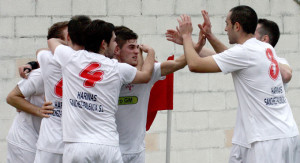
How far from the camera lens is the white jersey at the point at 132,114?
181 inches

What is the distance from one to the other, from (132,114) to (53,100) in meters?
0.70

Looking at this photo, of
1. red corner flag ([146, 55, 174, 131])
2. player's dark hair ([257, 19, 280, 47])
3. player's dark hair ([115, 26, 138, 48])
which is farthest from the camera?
red corner flag ([146, 55, 174, 131])

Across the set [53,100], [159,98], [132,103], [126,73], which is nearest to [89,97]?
[126,73]

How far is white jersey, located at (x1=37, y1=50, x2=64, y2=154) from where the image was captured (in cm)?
418

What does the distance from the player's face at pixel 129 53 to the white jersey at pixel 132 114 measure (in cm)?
25

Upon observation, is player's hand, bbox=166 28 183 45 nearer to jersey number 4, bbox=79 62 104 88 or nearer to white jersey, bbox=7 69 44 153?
jersey number 4, bbox=79 62 104 88

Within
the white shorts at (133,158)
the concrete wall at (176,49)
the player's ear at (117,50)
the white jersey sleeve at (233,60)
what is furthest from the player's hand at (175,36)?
the concrete wall at (176,49)

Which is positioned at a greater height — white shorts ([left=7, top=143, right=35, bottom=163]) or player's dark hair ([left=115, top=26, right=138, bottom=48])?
player's dark hair ([left=115, top=26, right=138, bottom=48])

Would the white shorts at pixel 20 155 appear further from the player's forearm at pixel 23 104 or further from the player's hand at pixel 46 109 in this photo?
the player's hand at pixel 46 109

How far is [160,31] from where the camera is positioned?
6.84 metres

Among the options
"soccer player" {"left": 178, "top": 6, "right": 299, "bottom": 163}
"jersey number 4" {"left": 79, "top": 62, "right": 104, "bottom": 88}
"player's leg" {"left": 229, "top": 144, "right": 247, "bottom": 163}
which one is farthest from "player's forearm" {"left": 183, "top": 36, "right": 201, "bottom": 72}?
"player's leg" {"left": 229, "top": 144, "right": 247, "bottom": 163}

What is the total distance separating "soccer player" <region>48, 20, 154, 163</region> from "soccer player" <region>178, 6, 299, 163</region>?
637 millimetres

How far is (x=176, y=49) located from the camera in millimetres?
6875

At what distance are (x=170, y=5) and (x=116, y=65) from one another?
2.99 m
